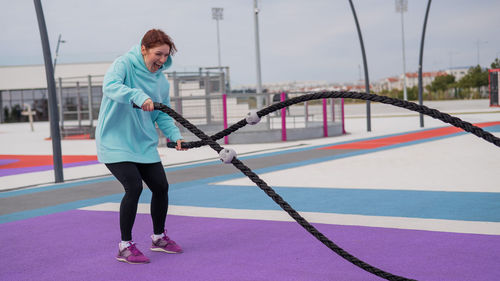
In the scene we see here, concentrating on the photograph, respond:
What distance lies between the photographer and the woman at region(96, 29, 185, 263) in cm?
378

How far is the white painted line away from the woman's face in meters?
2.16

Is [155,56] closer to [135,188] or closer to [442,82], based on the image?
[135,188]

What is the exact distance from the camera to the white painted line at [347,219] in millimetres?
4645

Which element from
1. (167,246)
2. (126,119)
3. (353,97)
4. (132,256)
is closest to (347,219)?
(167,246)

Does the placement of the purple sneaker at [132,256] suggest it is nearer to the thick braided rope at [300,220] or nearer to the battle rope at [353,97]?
the battle rope at [353,97]

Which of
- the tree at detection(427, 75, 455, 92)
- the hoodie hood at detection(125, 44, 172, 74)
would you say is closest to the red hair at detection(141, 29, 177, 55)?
the hoodie hood at detection(125, 44, 172, 74)

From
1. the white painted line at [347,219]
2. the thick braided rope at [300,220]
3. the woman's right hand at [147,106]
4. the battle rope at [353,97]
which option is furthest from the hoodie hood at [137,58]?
the white painted line at [347,219]

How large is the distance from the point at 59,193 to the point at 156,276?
4.53 meters

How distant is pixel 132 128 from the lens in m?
3.88

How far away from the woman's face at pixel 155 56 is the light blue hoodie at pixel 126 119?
0.04 meters

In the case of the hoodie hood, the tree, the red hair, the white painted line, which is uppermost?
the tree

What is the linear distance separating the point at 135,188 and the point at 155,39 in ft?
3.62

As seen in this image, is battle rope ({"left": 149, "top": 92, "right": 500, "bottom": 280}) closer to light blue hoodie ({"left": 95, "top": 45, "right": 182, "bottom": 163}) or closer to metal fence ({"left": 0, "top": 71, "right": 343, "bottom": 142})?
light blue hoodie ({"left": 95, "top": 45, "right": 182, "bottom": 163})

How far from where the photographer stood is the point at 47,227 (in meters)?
5.38
